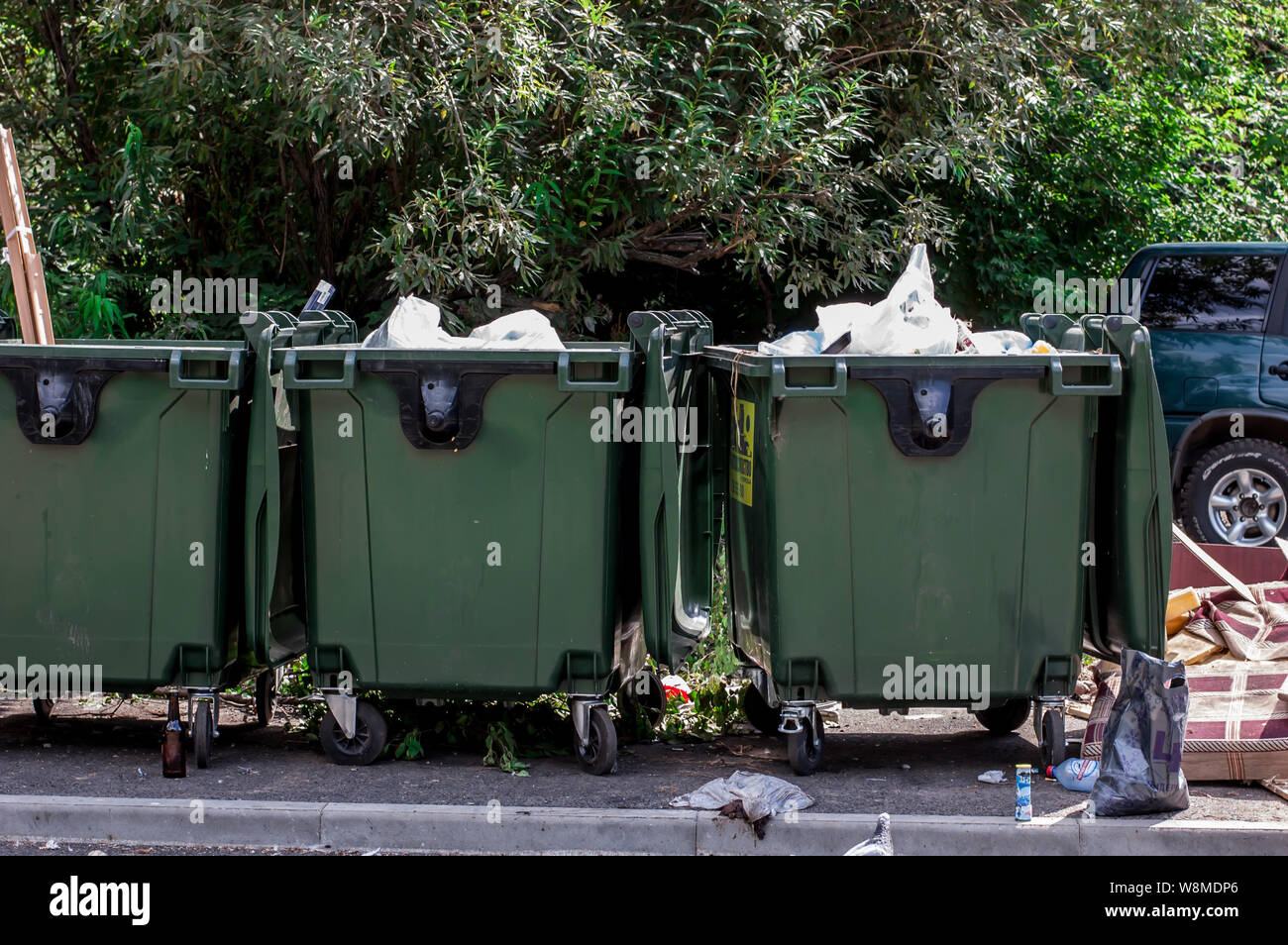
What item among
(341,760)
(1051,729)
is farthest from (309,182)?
(1051,729)

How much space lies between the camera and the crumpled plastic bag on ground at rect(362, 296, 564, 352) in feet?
15.4

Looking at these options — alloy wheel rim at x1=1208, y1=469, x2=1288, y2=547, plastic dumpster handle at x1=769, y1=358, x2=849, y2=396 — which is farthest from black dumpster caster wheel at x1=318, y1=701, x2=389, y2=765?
alloy wheel rim at x1=1208, y1=469, x2=1288, y2=547

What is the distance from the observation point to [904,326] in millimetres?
4605

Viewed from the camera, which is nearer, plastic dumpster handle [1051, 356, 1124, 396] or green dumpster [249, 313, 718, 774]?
plastic dumpster handle [1051, 356, 1124, 396]

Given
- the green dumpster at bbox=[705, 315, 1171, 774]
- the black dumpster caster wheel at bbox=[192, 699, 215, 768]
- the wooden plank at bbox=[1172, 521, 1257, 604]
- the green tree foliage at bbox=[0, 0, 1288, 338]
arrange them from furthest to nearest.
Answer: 1. the green tree foliage at bbox=[0, 0, 1288, 338]
2. the wooden plank at bbox=[1172, 521, 1257, 604]
3. the black dumpster caster wheel at bbox=[192, 699, 215, 768]
4. the green dumpster at bbox=[705, 315, 1171, 774]

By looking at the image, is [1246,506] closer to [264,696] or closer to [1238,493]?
[1238,493]

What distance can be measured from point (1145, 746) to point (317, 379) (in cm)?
298

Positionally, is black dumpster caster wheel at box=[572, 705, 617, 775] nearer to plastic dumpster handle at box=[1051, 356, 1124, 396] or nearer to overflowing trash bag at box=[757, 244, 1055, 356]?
overflowing trash bag at box=[757, 244, 1055, 356]

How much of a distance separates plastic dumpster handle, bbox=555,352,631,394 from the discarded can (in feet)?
5.86

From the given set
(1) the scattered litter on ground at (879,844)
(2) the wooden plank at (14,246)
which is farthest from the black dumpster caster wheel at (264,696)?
(1) the scattered litter on ground at (879,844)

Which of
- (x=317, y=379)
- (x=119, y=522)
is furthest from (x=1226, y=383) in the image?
(x=119, y=522)

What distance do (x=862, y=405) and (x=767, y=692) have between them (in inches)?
43.9

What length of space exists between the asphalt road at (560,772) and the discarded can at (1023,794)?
102 mm

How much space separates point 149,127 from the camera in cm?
802
